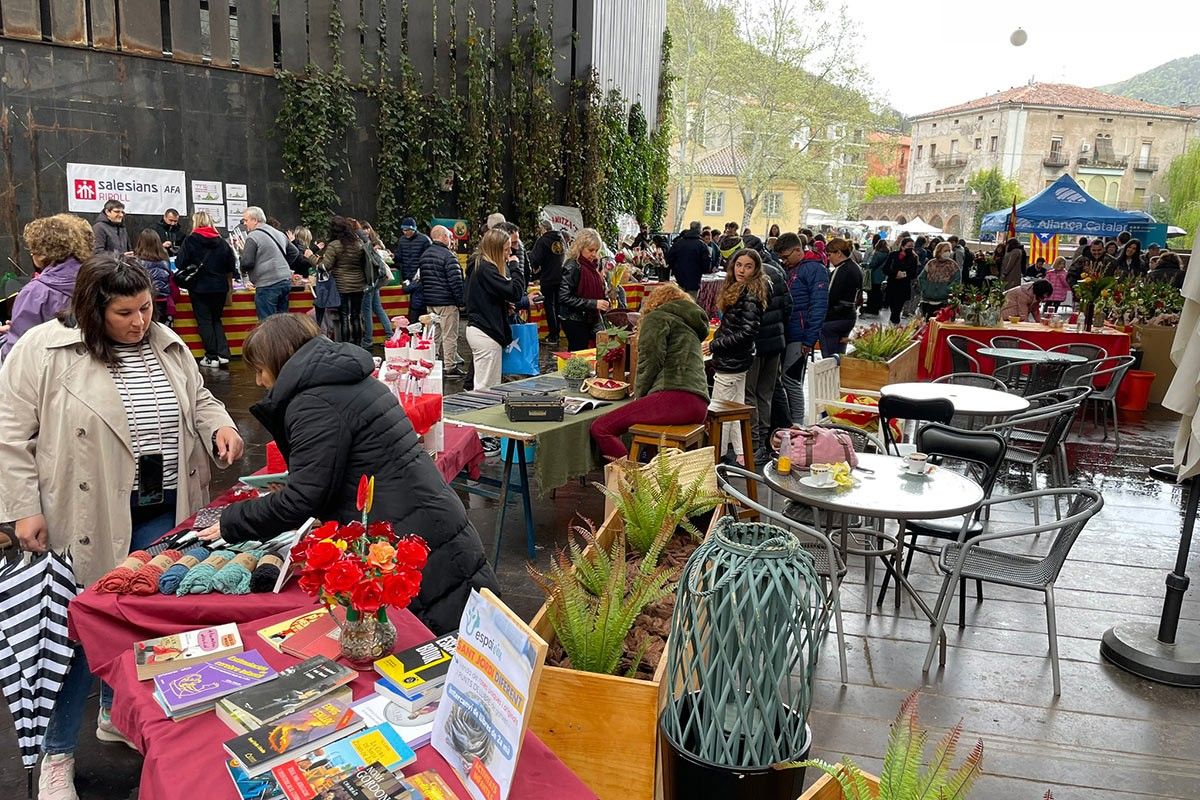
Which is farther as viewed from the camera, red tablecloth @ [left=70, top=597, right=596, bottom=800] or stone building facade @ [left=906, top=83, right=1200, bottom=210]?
stone building facade @ [left=906, top=83, right=1200, bottom=210]

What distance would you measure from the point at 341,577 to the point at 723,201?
5096 centimetres

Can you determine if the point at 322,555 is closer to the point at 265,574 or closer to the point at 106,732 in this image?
the point at 265,574

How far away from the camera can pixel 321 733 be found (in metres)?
1.67

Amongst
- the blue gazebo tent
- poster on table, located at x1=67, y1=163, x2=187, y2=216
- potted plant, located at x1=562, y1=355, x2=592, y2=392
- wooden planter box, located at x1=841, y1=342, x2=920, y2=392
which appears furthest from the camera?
the blue gazebo tent

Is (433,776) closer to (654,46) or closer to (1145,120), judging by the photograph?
(654,46)

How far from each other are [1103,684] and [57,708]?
13.0 feet

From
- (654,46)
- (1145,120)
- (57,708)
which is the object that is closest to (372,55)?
(654,46)

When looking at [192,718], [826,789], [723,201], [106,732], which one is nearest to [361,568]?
[192,718]

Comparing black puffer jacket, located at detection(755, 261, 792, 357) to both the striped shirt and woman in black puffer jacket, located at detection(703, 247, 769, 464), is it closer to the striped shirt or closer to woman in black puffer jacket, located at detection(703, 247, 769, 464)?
woman in black puffer jacket, located at detection(703, 247, 769, 464)

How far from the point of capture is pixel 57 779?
2457 millimetres

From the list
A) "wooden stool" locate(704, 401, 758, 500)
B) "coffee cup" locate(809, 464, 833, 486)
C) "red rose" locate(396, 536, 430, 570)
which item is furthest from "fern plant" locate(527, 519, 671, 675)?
"wooden stool" locate(704, 401, 758, 500)

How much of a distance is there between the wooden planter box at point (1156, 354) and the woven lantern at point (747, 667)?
898 centimetres

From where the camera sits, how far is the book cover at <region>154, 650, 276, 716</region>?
1.76 metres

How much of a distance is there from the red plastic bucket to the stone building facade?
59181 mm
